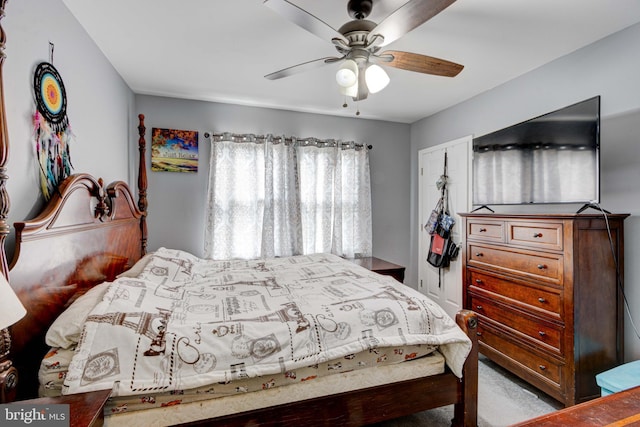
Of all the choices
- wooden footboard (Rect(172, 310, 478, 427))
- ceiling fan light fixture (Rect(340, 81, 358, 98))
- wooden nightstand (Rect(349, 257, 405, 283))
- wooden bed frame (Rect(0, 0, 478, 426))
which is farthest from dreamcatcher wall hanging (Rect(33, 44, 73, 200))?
wooden nightstand (Rect(349, 257, 405, 283))

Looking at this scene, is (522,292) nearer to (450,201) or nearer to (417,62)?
(450,201)

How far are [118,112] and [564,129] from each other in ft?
11.8

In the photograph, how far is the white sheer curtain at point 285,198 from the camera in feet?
11.4

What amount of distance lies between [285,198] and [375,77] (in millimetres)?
2133

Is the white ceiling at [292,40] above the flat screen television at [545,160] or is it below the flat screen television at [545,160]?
above

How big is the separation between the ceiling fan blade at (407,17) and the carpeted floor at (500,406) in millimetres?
2273

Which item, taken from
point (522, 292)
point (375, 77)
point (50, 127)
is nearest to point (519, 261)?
point (522, 292)

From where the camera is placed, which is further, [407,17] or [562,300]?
[562,300]

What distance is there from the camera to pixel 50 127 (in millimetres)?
1598

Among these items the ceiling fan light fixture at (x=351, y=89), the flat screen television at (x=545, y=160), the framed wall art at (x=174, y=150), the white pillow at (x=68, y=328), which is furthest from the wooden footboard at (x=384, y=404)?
the framed wall art at (x=174, y=150)

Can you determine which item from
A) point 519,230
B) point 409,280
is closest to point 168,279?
point 519,230

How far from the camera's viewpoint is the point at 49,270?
137 cm

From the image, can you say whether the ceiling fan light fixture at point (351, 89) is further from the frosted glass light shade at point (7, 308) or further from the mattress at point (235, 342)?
the frosted glass light shade at point (7, 308)

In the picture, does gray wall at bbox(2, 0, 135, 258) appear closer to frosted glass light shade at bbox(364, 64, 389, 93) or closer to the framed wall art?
the framed wall art
